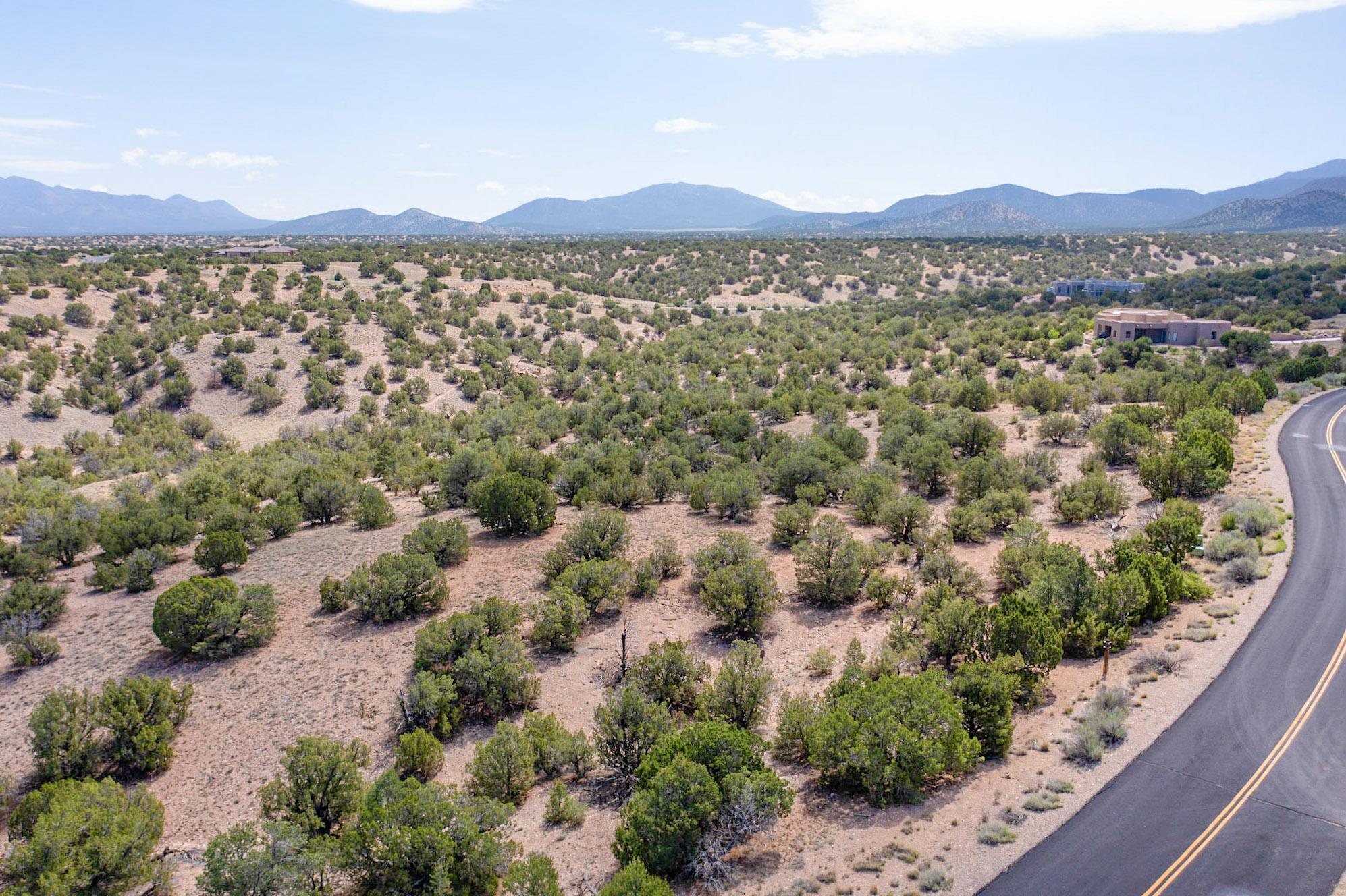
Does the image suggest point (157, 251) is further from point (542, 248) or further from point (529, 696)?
point (529, 696)

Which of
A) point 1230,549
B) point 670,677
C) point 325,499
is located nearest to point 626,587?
point 670,677

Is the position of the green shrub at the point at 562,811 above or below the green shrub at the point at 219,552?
below

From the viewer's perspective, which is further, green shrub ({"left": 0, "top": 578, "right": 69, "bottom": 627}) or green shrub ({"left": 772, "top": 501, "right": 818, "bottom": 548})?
green shrub ({"left": 772, "top": 501, "right": 818, "bottom": 548})

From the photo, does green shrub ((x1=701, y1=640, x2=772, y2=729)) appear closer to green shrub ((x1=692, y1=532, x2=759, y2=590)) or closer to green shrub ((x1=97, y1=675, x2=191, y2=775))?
green shrub ((x1=692, y1=532, x2=759, y2=590))

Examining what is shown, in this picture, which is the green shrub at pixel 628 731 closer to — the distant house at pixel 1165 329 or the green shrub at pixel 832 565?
the green shrub at pixel 832 565

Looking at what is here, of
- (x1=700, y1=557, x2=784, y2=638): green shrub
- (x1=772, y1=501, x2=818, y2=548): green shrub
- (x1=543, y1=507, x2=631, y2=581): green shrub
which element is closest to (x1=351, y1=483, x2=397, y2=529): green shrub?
(x1=543, y1=507, x2=631, y2=581): green shrub

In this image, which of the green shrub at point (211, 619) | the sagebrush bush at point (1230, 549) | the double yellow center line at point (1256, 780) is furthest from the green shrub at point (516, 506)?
the sagebrush bush at point (1230, 549)

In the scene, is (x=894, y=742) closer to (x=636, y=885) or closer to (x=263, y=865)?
(x=636, y=885)

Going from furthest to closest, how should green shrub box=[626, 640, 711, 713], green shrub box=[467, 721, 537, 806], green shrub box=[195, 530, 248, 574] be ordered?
green shrub box=[195, 530, 248, 574], green shrub box=[626, 640, 711, 713], green shrub box=[467, 721, 537, 806]
